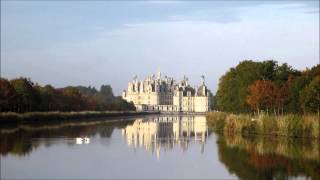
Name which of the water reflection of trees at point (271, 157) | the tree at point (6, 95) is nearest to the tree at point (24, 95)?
the tree at point (6, 95)

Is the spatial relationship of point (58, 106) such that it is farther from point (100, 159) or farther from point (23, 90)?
point (100, 159)

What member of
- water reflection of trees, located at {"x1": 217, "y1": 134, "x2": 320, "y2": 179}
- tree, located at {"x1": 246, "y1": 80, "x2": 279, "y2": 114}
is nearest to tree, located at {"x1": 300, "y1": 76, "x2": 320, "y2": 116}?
water reflection of trees, located at {"x1": 217, "y1": 134, "x2": 320, "y2": 179}

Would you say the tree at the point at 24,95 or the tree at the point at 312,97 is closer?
the tree at the point at 312,97

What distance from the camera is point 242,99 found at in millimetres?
50938

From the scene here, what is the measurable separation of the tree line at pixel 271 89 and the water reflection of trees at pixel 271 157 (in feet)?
17.1

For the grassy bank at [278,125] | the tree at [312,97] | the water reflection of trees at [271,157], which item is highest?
the tree at [312,97]

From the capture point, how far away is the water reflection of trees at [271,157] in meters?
21.3

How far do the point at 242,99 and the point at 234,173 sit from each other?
29.8 metres

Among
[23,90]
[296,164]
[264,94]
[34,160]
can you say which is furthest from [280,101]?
[23,90]

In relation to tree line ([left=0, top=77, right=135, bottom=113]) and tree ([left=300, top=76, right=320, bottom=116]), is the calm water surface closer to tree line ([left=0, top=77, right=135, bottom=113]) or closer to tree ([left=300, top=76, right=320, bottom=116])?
tree ([left=300, top=76, right=320, bottom=116])

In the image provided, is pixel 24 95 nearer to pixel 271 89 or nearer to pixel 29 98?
pixel 29 98

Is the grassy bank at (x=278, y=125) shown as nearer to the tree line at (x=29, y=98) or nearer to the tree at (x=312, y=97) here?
the tree at (x=312, y=97)

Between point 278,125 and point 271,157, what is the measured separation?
10845mm

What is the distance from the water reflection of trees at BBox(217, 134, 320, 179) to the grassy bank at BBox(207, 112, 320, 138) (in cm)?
90
